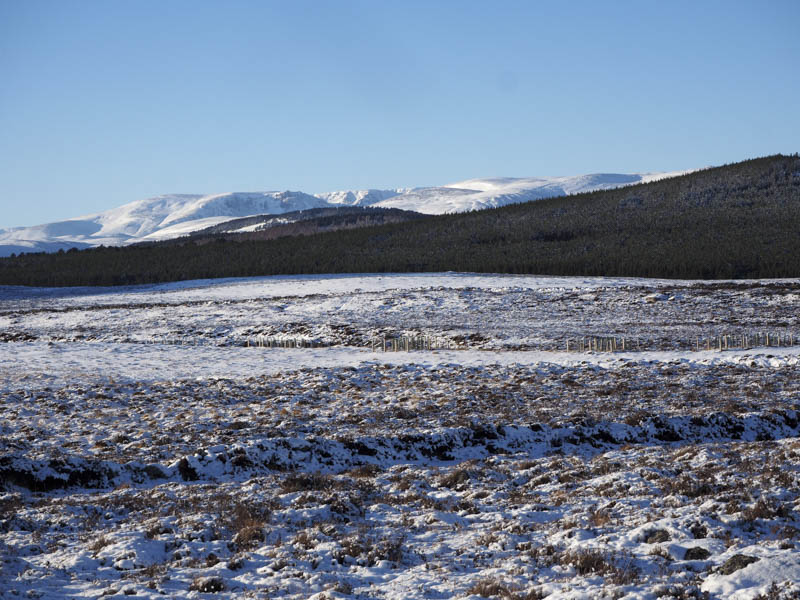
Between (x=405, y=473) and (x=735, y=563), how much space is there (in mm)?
7055

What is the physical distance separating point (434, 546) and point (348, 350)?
88.4 ft

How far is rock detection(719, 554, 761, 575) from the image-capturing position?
8492 millimetres

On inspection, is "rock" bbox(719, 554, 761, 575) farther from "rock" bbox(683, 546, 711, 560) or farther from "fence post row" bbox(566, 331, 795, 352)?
"fence post row" bbox(566, 331, 795, 352)

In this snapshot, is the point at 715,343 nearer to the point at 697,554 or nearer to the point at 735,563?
the point at 697,554

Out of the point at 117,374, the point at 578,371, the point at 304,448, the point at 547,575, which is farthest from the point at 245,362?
the point at 547,575

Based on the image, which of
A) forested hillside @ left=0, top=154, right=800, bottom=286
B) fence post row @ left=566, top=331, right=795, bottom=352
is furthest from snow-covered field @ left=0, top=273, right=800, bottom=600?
forested hillside @ left=0, top=154, right=800, bottom=286

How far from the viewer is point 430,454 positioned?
16.2 meters

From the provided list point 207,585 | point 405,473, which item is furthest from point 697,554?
point 405,473

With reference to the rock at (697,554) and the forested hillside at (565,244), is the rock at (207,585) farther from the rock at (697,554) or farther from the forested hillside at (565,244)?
the forested hillside at (565,244)

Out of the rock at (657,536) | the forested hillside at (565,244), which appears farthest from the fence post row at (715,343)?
the forested hillside at (565,244)

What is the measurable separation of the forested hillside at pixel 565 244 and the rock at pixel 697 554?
75477 mm

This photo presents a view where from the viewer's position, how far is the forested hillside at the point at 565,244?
89875 mm

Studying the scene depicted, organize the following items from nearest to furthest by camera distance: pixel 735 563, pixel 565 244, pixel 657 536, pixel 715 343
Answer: pixel 735 563 < pixel 657 536 < pixel 715 343 < pixel 565 244

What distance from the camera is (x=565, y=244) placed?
368ft
